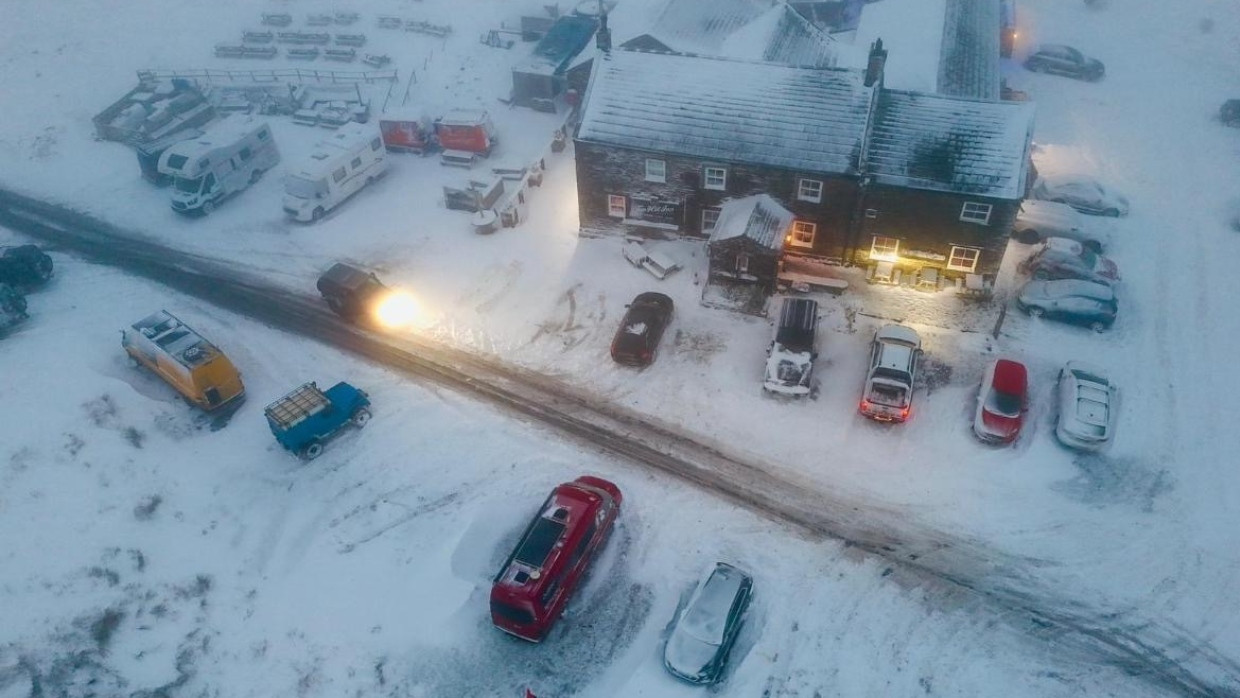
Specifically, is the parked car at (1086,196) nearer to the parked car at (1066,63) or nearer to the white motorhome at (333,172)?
the parked car at (1066,63)

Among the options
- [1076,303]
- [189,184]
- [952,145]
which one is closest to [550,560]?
[952,145]

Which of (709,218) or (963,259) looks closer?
(963,259)

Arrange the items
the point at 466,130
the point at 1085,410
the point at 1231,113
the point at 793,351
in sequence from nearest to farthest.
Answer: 1. the point at 1085,410
2. the point at 793,351
3. the point at 466,130
4. the point at 1231,113

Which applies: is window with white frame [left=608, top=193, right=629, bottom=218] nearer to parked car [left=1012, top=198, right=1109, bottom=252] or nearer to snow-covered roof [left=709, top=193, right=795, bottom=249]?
snow-covered roof [left=709, top=193, right=795, bottom=249]

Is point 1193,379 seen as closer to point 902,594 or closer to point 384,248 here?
point 902,594

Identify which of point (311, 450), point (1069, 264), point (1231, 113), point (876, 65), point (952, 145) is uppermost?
point (876, 65)

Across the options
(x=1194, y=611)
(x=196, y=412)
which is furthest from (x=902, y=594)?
(x=196, y=412)

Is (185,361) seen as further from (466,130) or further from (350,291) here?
→ (466,130)
